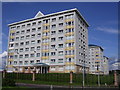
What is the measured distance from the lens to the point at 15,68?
48.6 meters

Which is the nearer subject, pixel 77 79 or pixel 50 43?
pixel 77 79

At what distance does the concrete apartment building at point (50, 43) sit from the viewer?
4022 centimetres

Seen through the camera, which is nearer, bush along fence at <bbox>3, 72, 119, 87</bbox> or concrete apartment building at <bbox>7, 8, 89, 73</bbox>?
bush along fence at <bbox>3, 72, 119, 87</bbox>

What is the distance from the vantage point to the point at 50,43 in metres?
43.5

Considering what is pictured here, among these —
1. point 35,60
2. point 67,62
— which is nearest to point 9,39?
point 35,60

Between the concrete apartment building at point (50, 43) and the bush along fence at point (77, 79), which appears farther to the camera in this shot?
the concrete apartment building at point (50, 43)

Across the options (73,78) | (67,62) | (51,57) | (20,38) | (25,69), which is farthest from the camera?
(20,38)

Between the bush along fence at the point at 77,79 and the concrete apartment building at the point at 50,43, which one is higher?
the concrete apartment building at the point at 50,43

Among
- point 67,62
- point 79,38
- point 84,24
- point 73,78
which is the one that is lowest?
point 73,78

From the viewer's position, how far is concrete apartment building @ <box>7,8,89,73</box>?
40219 mm

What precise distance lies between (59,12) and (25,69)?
59.3ft

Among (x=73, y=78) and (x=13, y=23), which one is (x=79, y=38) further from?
(x=13, y=23)

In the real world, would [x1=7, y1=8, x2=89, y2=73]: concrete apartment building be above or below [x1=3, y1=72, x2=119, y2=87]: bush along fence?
above

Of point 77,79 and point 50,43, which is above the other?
point 50,43
